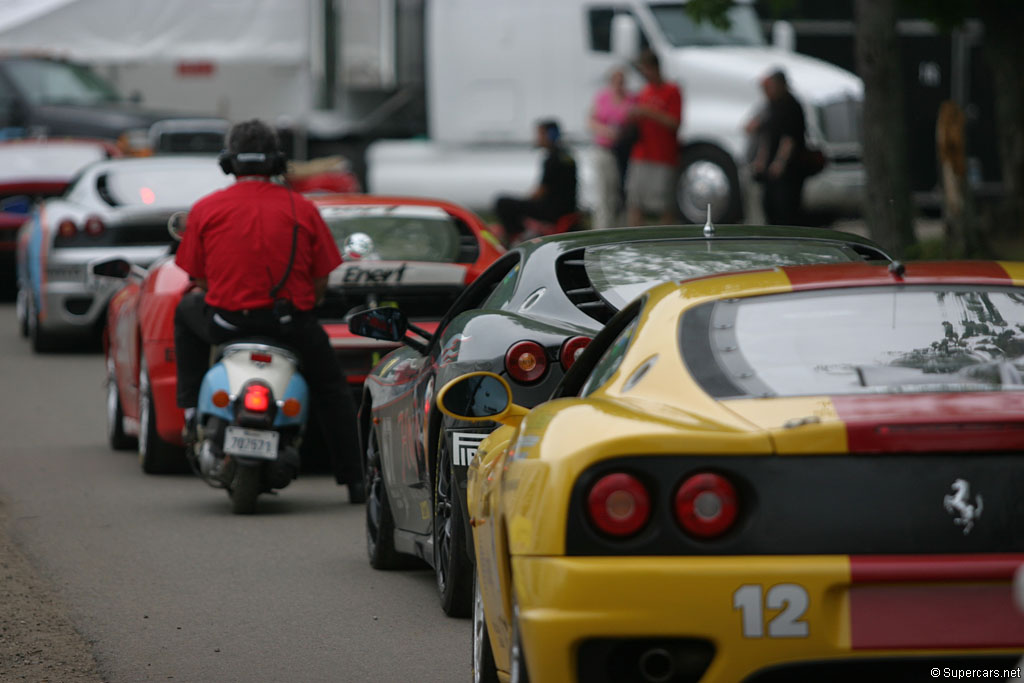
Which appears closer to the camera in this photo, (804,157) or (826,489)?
(826,489)

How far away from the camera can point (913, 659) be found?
12.4 feet

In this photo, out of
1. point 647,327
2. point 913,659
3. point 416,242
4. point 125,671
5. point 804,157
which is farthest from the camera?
point 804,157

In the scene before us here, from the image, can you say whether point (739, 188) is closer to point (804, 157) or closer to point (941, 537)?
point (804, 157)

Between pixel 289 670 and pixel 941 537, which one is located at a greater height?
pixel 941 537

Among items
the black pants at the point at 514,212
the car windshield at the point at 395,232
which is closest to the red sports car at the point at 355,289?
Answer: the car windshield at the point at 395,232

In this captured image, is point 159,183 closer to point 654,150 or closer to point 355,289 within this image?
point 355,289

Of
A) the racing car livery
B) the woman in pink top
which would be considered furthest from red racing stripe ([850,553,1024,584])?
the woman in pink top

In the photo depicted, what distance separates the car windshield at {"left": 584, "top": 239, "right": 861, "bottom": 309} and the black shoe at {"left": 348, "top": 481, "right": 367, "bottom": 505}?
107 inches

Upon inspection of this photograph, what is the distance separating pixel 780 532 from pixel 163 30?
967 inches

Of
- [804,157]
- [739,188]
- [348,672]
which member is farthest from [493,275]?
[739,188]

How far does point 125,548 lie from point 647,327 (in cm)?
419

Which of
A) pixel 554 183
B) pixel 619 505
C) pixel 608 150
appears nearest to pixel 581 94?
pixel 608 150

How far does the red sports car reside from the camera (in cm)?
995

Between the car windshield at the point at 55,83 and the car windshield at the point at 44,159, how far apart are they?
538cm
